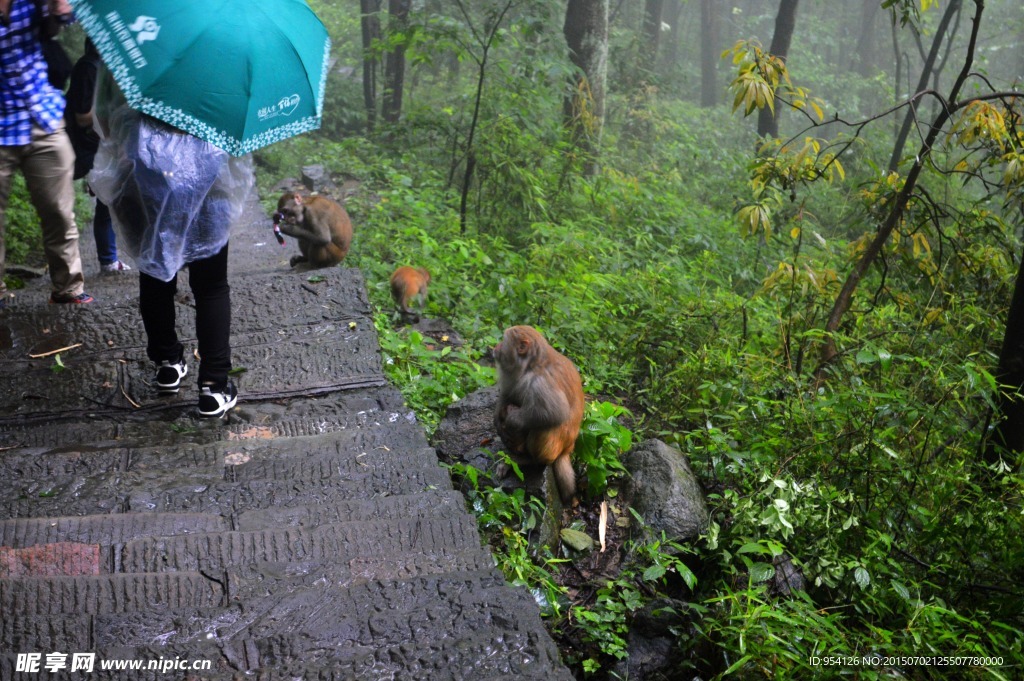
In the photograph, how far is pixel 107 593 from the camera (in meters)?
2.35

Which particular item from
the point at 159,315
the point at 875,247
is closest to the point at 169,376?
the point at 159,315

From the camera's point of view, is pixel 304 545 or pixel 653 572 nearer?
pixel 304 545

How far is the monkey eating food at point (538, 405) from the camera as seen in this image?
4062 mm

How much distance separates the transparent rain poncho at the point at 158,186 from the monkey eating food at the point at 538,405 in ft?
5.36

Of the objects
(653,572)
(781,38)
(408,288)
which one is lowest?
(653,572)

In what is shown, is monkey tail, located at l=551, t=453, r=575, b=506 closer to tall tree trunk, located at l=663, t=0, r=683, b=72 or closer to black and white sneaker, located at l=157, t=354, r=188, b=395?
black and white sneaker, located at l=157, t=354, r=188, b=395

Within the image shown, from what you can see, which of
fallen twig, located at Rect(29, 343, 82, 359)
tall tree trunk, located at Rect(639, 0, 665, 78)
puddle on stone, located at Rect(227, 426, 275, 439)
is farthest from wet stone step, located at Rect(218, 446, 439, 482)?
tall tree trunk, located at Rect(639, 0, 665, 78)

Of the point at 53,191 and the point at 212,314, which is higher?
the point at 53,191

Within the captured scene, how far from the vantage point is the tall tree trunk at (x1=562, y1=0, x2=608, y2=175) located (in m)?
10.5

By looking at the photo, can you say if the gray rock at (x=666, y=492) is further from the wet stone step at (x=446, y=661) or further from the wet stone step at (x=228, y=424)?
the wet stone step at (x=446, y=661)

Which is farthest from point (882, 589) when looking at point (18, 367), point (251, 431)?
point (18, 367)

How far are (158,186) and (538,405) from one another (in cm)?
206

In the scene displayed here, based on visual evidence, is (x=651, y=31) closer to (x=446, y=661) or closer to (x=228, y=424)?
(x=228, y=424)

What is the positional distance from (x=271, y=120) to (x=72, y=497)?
1793mm
